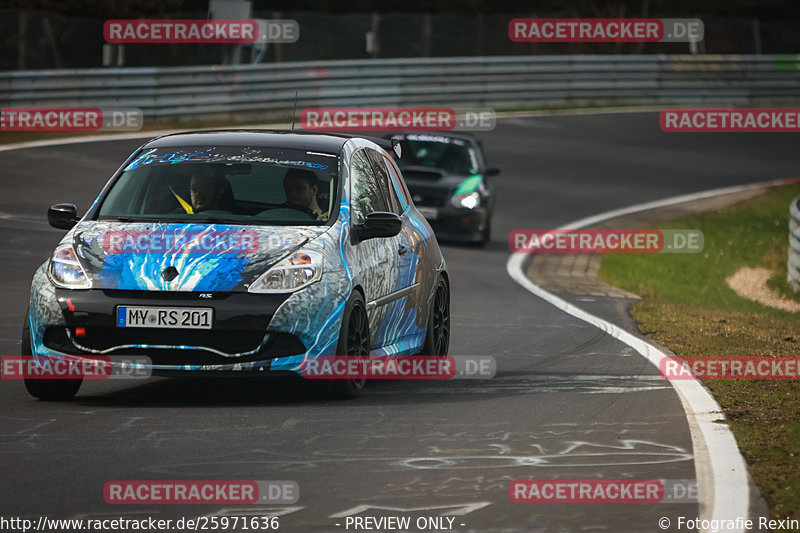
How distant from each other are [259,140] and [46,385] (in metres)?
2.24

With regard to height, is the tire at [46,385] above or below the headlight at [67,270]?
below

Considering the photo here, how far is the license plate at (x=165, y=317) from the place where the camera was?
8414 millimetres

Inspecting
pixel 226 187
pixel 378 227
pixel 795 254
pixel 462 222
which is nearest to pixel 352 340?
pixel 378 227

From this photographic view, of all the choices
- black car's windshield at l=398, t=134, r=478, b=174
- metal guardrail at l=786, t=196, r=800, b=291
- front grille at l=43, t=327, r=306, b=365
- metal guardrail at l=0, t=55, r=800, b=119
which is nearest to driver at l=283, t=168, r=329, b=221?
front grille at l=43, t=327, r=306, b=365

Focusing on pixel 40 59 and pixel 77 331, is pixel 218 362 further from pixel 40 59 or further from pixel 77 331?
pixel 40 59

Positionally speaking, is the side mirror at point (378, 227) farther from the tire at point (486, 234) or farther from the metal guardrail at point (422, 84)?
the metal guardrail at point (422, 84)

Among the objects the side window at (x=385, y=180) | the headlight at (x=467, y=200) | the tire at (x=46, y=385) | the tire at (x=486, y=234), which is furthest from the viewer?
the tire at (x=486, y=234)

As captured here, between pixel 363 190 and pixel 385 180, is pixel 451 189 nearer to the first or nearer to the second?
pixel 385 180

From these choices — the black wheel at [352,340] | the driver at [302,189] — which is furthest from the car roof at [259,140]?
the black wheel at [352,340]

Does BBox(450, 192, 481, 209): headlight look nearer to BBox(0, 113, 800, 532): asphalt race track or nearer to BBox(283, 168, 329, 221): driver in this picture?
BBox(0, 113, 800, 532): asphalt race track

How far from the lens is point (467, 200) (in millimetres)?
22250

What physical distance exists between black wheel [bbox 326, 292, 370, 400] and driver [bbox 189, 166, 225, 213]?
1111 mm

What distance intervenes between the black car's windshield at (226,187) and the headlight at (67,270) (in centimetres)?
58

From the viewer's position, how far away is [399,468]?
23.1ft
